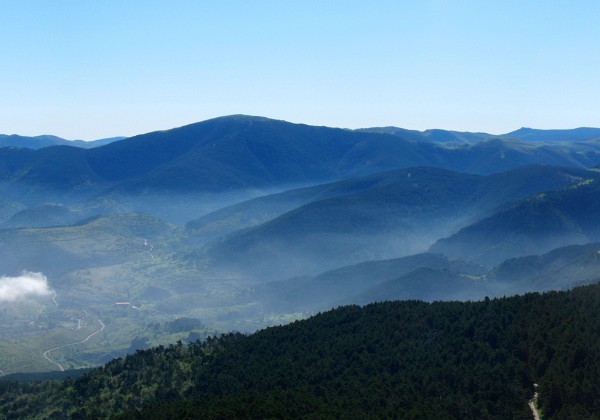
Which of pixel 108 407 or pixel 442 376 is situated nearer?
pixel 442 376

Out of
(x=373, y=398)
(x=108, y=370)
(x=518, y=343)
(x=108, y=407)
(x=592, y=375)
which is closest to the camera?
(x=592, y=375)

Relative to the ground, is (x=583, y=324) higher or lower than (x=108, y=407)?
higher

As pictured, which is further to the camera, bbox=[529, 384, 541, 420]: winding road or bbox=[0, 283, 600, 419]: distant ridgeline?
bbox=[0, 283, 600, 419]: distant ridgeline

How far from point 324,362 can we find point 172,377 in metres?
28.2

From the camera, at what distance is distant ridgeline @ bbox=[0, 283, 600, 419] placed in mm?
98562

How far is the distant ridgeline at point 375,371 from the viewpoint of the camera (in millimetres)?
98562

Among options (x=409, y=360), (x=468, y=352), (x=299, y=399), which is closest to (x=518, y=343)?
(x=468, y=352)

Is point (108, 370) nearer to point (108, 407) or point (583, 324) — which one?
point (108, 407)

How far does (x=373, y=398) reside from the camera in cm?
10569

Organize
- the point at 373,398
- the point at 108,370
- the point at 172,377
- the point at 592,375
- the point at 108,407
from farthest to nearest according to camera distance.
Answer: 1. the point at 108,370
2. the point at 172,377
3. the point at 108,407
4. the point at 373,398
5. the point at 592,375

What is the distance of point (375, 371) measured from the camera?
4737 inches

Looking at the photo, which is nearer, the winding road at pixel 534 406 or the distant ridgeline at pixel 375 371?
the winding road at pixel 534 406

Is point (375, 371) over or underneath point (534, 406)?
underneath

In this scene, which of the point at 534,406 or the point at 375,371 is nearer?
the point at 534,406
